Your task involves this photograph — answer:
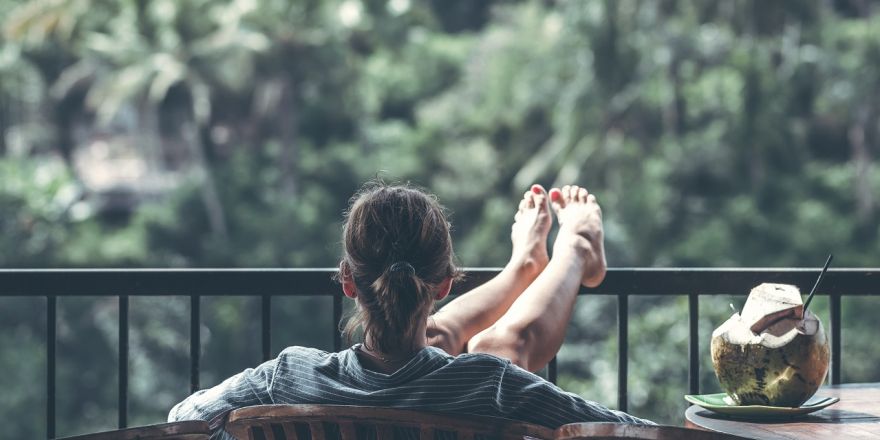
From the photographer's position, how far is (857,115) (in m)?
17.1

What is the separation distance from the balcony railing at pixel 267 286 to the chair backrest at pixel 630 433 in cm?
90

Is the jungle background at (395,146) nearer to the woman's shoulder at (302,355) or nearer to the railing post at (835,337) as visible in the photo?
the railing post at (835,337)

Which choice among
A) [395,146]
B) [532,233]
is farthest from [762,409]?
[395,146]

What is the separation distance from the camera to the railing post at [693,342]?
72.0 inches

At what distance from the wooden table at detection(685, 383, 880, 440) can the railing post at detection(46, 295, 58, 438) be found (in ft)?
3.55

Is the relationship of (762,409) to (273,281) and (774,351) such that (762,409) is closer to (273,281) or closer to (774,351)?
(774,351)

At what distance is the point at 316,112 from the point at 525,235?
737 inches

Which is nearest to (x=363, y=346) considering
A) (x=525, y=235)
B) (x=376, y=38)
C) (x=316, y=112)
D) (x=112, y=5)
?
(x=525, y=235)

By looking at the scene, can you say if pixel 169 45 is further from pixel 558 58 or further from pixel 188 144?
pixel 558 58

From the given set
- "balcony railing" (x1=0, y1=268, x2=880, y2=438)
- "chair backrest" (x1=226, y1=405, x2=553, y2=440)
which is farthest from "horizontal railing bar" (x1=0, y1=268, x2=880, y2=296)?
"chair backrest" (x1=226, y1=405, x2=553, y2=440)

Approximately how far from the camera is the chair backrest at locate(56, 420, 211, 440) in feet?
2.97

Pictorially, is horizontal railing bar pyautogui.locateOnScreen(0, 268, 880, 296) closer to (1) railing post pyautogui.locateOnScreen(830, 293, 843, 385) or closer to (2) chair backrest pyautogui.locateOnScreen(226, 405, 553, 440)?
(1) railing post pyautogui.locateOnScreen(830, 293, 843, 385)

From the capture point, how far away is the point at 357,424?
3.20ft

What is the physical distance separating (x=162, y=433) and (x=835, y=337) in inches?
53.7
